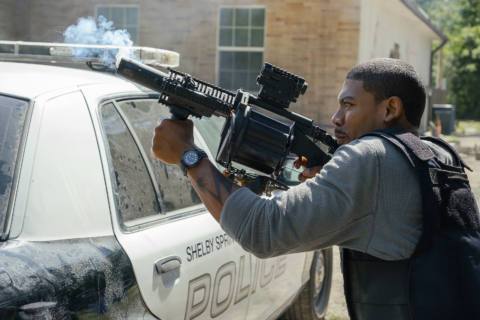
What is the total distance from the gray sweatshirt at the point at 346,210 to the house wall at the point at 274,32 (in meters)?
10.6

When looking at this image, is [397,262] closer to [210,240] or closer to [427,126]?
[210,240]

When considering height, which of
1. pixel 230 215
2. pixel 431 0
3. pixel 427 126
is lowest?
pixel 427 126

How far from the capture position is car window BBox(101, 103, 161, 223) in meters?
2.50

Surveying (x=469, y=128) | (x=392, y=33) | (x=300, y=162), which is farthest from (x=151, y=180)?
(x=469, y=128)

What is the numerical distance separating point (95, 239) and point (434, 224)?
3.56 feet

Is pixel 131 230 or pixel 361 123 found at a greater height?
pixel 361 123

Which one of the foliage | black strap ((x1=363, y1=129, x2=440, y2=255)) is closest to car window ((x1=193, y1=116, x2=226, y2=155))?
black strap ((x1=363, y1=129, x2=440, y2=255))

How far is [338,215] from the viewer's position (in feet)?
5.63

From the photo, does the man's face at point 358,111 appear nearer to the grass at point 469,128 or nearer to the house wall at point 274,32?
the house wall at point 274,32

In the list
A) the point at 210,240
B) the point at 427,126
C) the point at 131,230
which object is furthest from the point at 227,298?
the point at 427,126

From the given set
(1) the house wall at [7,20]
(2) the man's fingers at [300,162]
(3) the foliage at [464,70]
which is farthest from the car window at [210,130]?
(3) the foliage at [464,70]

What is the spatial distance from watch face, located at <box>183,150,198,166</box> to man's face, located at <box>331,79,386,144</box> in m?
0.45

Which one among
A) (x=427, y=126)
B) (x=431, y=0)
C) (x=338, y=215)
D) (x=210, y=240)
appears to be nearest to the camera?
(x=338, y=215)

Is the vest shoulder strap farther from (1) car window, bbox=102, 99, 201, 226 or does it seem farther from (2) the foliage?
(2) the foliage
